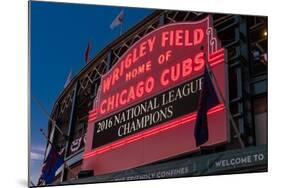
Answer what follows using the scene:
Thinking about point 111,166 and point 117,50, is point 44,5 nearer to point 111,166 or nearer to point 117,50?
point 117,50

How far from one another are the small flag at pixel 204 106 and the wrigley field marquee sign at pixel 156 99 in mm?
32

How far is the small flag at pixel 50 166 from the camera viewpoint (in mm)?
2949

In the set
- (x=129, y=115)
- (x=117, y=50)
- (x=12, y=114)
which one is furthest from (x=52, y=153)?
(x=117, y=50)

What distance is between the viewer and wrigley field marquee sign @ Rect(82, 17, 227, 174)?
125 inches

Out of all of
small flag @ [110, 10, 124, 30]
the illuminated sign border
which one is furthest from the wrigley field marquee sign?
small flag @ [110, 10, 124, 30]

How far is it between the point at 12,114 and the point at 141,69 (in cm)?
94

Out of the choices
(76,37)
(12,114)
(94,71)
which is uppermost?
(76,37)

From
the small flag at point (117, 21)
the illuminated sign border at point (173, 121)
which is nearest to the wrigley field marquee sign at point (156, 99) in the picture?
the illuminated sign border at point (173, 121)

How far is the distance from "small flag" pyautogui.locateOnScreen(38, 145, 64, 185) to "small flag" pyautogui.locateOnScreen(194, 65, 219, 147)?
975 millimetres

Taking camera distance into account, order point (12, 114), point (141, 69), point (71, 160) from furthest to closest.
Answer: point (141, 69) → point (71, 160) → point (12, 114)

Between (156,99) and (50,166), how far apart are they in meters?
0.86

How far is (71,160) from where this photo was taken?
10.0ft

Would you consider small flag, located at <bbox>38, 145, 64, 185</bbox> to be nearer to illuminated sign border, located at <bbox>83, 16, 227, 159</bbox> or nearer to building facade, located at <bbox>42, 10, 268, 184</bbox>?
building facade, located at <bbox>42, 10, 268, 184</bbox>

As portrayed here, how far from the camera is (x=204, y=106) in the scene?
3.30 meters
